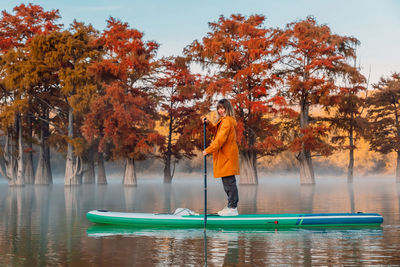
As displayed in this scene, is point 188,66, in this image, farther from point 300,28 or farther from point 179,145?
point 300,28

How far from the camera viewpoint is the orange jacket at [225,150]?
10.6 m

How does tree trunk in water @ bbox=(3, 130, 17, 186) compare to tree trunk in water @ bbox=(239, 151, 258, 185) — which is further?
tree trunk in water @ bbox=(3, 130, 17, 186)

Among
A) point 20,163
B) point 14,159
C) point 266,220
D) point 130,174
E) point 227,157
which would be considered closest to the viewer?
point 266,220

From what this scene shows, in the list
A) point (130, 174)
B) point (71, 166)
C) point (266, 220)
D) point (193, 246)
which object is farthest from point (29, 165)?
point (193, 246)

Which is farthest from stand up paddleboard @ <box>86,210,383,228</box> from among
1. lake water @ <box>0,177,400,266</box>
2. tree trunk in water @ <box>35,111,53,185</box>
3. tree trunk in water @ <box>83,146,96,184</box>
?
tree trunk in water @ <box>83,146,96,184</box>

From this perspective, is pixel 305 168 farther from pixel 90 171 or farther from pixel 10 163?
pixel 10 163

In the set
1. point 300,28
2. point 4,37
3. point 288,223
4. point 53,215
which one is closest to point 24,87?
point 4,37

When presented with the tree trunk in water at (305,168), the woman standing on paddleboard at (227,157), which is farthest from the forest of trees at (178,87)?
the woman standing on paddleboard at (227,157)

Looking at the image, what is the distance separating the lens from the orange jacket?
10641 millimetres

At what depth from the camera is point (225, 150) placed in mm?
10734

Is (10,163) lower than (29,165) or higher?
higher

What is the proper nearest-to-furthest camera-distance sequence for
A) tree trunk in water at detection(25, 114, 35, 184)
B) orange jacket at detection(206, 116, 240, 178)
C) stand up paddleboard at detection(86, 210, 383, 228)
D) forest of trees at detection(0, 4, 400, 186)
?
1. stand up paddleboard at detection(86, 210, 383, 228)
2. orange jacket at detection(206, 116, 240, 178)
3. forest of trees at detection(0, 4, 400, 186)
4. tree trunk in water at detection(25, 114, 35, 184)

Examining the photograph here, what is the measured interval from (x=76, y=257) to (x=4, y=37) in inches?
1730

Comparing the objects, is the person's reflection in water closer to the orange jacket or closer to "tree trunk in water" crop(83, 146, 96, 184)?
the orange jacket
